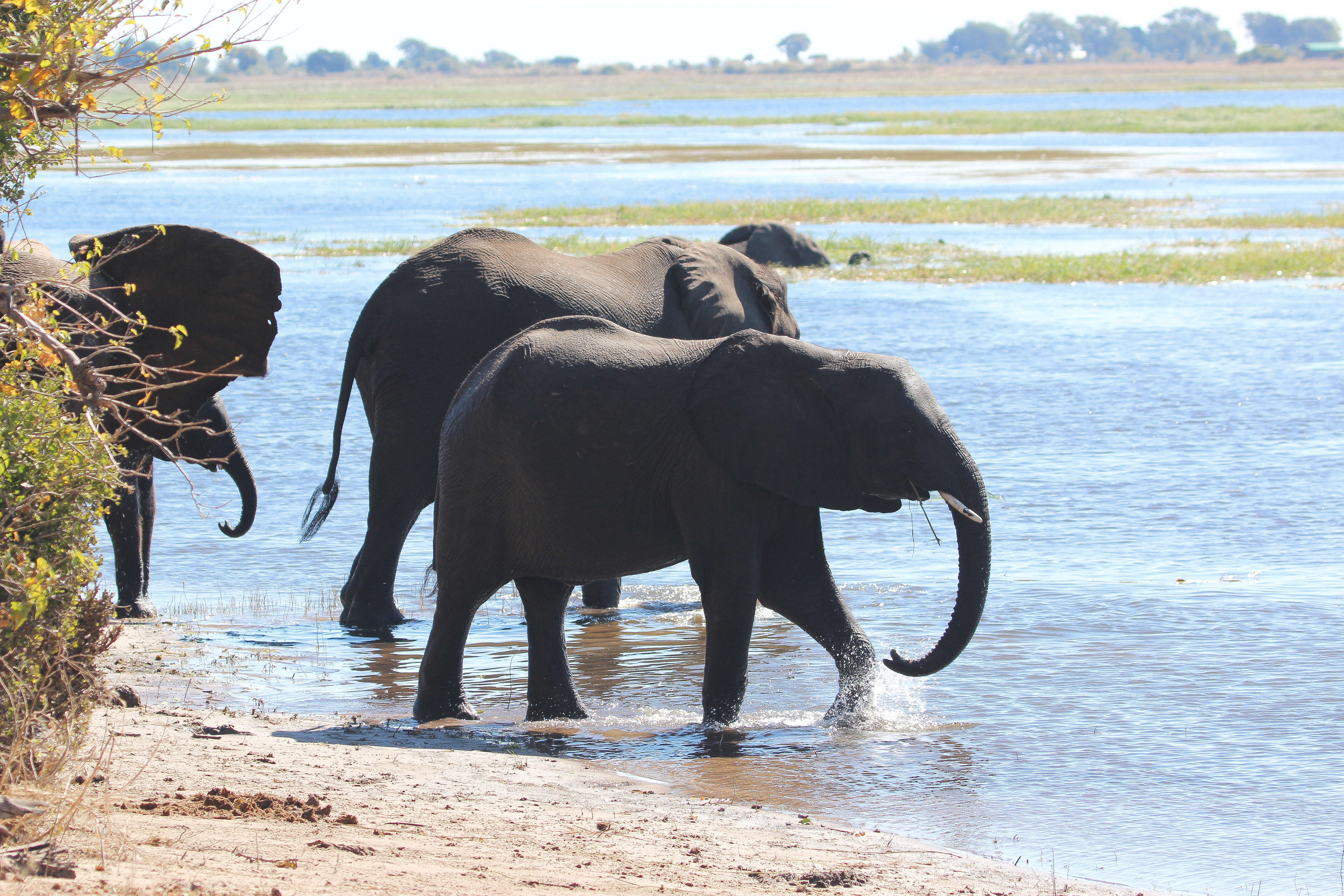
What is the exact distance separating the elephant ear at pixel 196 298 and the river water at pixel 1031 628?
58.6 inches

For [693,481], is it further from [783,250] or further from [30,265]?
[783,250]

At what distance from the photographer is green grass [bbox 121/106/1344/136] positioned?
71312mm

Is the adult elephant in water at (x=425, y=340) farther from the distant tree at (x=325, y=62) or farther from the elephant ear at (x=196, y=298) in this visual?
the distant tree at (x=325, y=62)

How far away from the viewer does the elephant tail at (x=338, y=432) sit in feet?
28.6

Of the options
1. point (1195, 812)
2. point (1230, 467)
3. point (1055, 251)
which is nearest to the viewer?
point (1195, 812)

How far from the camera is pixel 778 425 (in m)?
6.45

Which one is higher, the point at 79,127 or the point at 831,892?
the point at 79,127

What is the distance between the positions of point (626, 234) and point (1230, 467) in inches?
729

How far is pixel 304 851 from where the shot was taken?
457 cm

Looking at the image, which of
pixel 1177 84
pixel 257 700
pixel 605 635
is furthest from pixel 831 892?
pixel 1177 84

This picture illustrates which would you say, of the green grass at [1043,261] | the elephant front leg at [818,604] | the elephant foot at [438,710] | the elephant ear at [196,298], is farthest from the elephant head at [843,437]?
the green grass at [1043,261]

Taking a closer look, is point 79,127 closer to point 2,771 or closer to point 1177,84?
point 2,771

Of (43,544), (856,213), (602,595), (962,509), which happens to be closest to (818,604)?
(962,509)

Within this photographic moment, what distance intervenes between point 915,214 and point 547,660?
27968 millimetres
